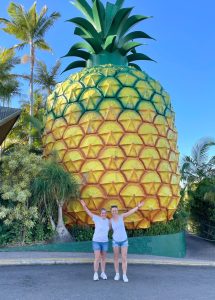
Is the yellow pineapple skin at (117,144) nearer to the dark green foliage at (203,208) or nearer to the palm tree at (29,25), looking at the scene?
the dark green foliage at (203,208)

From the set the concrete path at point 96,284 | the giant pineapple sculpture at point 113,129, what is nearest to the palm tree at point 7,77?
the giant pineapple sculpture at point 113,129

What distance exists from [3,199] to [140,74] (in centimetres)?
716

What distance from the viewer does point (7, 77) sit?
23.9 metres

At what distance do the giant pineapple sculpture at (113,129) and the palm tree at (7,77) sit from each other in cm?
1029

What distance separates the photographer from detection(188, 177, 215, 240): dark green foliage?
786 inches

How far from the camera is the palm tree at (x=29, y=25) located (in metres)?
24.2

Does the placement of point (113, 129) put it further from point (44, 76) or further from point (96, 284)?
point (44, 76)

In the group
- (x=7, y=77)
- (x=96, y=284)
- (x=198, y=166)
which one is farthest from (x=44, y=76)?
(x=96, y=284)

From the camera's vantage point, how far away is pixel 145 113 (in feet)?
41.7

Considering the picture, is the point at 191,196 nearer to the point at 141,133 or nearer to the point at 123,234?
the point at 141,133

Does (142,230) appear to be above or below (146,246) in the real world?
above

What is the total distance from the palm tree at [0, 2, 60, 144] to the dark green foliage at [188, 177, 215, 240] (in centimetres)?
1320

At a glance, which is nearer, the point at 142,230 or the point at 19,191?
the point at 19,191

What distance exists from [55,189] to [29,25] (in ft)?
55.5
